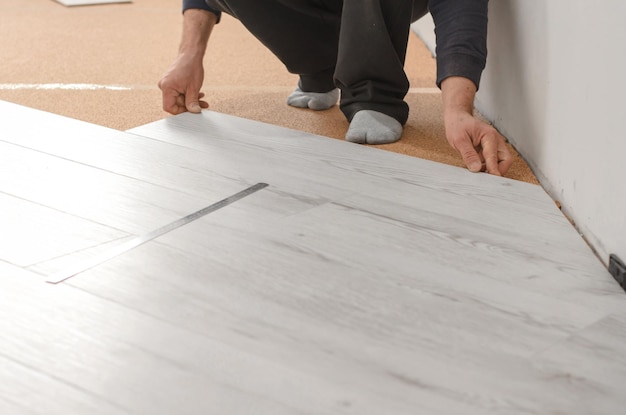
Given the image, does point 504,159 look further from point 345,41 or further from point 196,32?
point 196,32

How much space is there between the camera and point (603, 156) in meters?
1.22

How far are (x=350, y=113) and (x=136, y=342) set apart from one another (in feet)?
3.45

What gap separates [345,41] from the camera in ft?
5.78

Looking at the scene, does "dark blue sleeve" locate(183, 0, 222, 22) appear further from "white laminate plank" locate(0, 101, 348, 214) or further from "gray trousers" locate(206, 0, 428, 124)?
"white laminate plank" locate(0, 101, 348, 214)

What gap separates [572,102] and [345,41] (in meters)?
0.58

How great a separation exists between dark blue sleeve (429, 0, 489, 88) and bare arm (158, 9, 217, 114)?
23.6 inches

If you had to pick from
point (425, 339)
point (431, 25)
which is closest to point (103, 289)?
point (425, 339)

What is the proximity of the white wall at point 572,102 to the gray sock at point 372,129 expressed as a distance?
0.92ft

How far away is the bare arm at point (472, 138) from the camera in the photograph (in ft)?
5.02

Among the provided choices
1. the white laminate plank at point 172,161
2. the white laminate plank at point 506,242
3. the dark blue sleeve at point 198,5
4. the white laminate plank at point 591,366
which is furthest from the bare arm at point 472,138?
the dark blue sleeve at point 198,5

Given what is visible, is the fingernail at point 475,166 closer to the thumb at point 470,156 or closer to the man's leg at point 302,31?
the thumb at point 470,156

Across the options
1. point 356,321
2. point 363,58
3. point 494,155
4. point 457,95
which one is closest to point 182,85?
point 363,58

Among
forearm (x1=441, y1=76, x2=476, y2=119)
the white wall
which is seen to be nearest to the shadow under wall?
the white wall

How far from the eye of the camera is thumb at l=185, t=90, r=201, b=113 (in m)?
1.88
